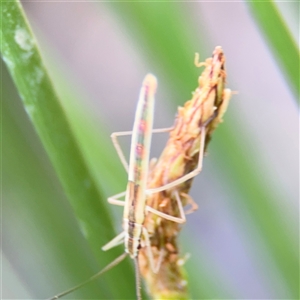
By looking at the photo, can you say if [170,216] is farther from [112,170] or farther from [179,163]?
[112,170]

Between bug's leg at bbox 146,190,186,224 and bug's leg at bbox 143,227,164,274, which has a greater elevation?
bug's leg at bbox 146,190,186,224

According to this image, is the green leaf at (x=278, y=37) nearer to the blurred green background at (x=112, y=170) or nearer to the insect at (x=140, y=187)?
the blurred green background at (x=112, y=170)

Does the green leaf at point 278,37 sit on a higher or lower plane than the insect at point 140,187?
higher

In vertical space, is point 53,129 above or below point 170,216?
above

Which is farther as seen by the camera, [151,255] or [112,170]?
[112,170]

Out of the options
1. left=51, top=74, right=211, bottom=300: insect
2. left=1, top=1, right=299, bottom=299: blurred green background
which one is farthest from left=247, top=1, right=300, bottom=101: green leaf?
left=51, top=74, right=211, bottom=300: insect

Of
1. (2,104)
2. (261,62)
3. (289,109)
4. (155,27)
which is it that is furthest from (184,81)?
(289,109)

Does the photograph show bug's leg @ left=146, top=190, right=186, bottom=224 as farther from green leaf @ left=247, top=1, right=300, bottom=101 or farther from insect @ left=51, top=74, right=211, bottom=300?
green leaf @ left=247, top=1, right=300, bottom=101

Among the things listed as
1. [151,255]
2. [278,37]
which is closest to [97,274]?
[151,255]

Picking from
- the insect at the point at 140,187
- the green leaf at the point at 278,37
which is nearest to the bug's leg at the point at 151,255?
the insect at the point at 140,187

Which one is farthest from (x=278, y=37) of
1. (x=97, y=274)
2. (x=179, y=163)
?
(x=97, y=274)

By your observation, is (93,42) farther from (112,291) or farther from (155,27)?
(112,291)
